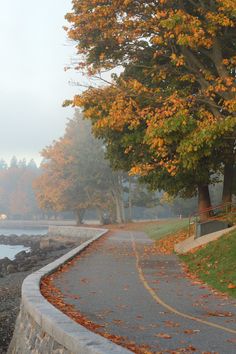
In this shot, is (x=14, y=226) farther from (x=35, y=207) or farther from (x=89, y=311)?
(x=89, y=311)

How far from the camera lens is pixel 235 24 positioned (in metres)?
17.0

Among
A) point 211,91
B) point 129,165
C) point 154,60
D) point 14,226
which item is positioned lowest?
point 14,226

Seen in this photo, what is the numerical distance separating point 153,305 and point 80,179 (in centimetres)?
4584

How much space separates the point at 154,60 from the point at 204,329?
48.7 ft

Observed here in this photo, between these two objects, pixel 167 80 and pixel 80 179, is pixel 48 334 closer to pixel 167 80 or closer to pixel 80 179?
pixel 167 80

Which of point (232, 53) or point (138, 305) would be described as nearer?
point (138, 305)

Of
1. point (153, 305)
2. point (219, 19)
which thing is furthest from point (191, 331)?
point (219, 19)

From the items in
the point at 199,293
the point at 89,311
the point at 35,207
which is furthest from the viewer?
the point at 35,207

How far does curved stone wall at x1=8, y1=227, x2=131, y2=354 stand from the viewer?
18.9 feet

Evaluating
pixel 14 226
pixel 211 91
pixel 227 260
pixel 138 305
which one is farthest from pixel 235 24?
pixel 14 226

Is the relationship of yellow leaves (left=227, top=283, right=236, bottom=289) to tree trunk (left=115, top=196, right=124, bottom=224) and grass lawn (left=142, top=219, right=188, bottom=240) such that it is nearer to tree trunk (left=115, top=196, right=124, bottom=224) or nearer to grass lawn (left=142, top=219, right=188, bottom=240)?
grass lawn (left=142, top=219, right=188, bottom=240)

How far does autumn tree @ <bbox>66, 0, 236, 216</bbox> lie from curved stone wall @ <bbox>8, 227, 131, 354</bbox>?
24.9ft

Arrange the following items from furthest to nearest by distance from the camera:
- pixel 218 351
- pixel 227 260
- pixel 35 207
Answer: pixel 35 207 < pixel 227 260 < pixel 218 351

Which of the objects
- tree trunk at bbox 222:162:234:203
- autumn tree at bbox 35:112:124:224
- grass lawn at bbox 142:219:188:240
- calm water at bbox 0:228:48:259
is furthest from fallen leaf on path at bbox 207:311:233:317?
autumn tree at bbox 35:112:124:224
